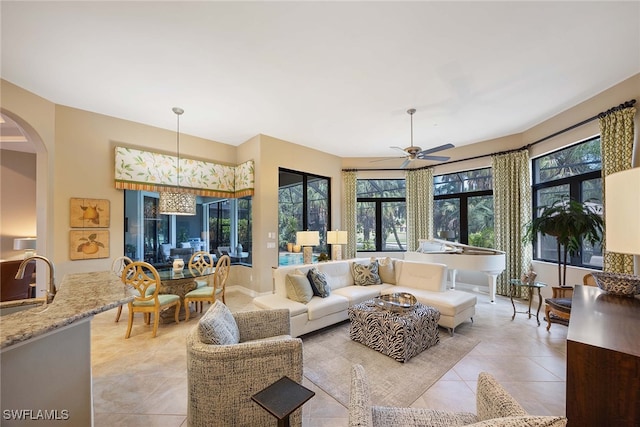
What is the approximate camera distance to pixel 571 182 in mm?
4363

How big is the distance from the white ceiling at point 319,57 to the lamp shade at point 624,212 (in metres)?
1.91

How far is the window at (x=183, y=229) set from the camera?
4.80 metres

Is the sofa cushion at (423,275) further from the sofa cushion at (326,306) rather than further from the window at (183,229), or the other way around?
the window at (183,229)

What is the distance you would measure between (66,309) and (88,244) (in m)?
3.82

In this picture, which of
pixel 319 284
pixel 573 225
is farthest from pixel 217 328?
pixel 573 225

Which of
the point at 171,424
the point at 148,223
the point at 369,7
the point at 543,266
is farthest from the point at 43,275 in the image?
the point at 543,266

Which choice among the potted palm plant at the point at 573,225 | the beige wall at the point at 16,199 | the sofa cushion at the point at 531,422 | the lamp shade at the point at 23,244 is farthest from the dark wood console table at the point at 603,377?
the beige wall at the point at 16,199

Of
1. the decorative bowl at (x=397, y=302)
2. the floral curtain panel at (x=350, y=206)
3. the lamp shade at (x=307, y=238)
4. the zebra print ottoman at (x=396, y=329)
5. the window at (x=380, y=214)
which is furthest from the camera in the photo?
the window at (x=380, y=214)

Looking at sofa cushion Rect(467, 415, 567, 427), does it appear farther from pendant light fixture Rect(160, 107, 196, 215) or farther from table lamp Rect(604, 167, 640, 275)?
pendant light fixture Rect(160, 107, 196, 215)

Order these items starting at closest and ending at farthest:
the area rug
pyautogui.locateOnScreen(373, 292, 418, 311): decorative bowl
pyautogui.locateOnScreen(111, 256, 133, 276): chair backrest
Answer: the area rug → pyautogui.locateOnScreen(373, 292, 418, 311): decorative bowl → pyautogui.locateOnScreen(111, 256, 133, 276): chair backrest

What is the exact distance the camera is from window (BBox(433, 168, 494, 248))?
593 centimetres

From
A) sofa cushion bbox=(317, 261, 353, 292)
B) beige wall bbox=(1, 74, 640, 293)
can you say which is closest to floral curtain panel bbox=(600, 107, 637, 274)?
beige wall bbox=(1, 74, 640, 293)

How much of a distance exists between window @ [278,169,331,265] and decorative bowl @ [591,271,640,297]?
4.46 m

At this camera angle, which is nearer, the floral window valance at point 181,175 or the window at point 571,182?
the window at point 571,182
